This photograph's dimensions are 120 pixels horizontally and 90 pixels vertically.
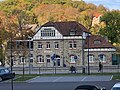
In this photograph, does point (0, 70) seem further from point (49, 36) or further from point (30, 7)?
point (30, 7)

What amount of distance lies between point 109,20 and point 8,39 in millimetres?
31324

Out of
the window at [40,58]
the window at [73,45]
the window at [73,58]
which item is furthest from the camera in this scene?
the window at [40,58]

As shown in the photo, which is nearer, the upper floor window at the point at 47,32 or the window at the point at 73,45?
the window at the point at 73,45

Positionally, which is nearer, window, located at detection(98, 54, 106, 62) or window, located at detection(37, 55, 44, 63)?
window, located at detection(98, 54, 106, 62)

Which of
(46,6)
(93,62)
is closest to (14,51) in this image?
A: (93,62)

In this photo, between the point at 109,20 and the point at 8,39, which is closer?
the point at 8,39

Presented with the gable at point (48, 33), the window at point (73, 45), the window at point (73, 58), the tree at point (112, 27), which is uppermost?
the tree at point (112, 27)

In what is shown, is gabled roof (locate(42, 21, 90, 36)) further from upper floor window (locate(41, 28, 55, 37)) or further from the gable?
upper floor window (locate(41, 28, 55, 37))

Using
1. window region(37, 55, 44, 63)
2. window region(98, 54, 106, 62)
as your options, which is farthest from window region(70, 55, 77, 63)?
window region(37, 55, 44, 63)

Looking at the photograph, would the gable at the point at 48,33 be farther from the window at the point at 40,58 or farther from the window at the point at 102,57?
the window at the point at 102,57

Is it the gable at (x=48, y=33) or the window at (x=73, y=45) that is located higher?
the gable at (x=48, y=33)

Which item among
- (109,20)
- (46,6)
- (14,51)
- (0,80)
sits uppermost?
(46,6)

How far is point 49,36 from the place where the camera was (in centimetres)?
8225

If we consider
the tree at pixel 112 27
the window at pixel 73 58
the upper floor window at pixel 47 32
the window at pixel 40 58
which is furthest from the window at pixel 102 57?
the tree at pixel 112 27
